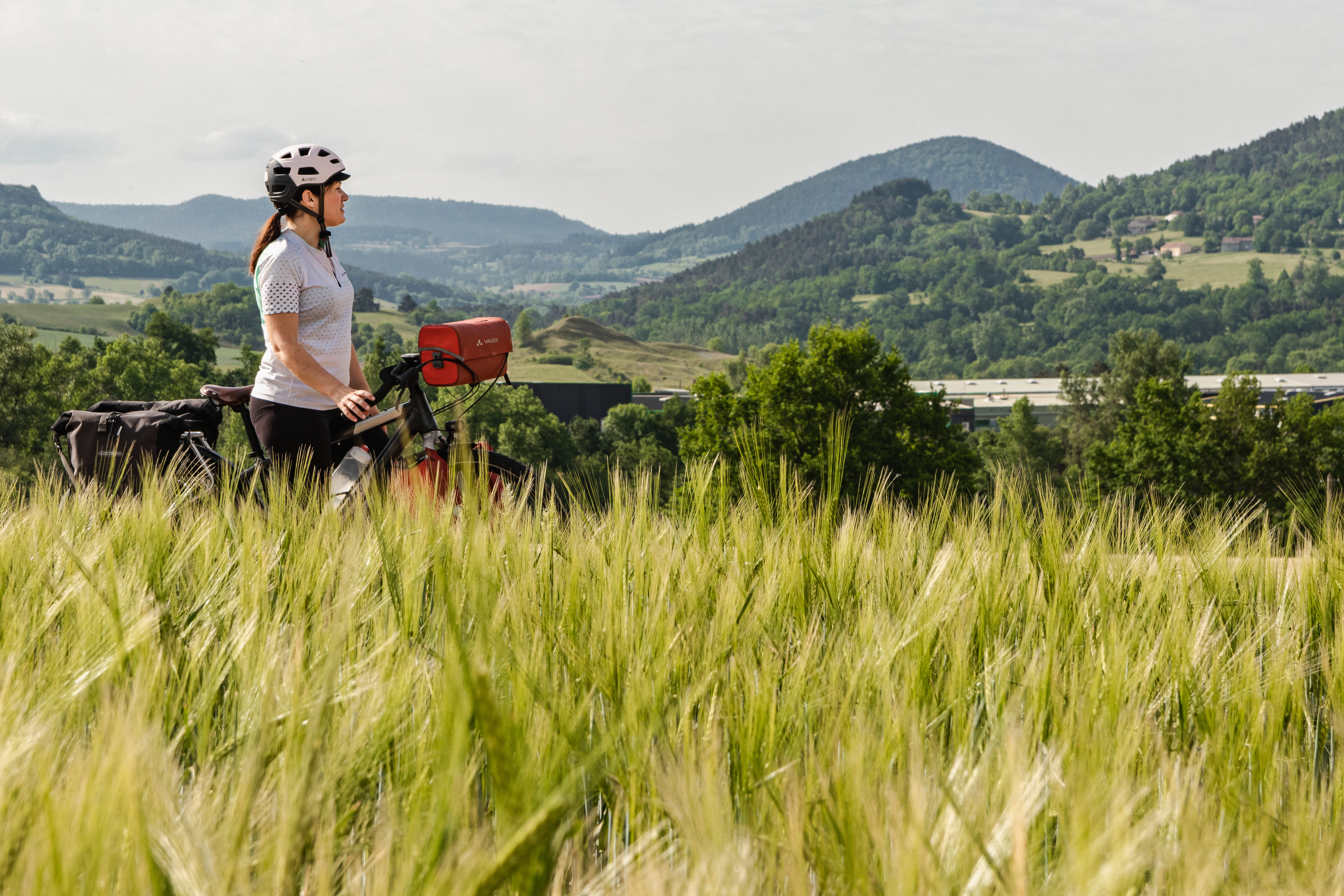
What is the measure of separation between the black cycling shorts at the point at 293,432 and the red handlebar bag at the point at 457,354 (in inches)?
17.5

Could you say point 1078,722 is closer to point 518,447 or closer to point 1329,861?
point 1329,861

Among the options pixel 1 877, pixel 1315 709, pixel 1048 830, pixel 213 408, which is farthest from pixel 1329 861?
pixel 213 408

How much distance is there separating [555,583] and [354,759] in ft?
3.04

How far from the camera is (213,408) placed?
449 centimetres

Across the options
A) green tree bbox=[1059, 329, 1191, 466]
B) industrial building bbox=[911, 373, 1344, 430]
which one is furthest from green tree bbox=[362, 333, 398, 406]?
industrial building bbox=[911, 373, 1344, 430]

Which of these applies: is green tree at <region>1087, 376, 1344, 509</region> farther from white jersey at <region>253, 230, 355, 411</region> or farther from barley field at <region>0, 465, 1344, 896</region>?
barley field at <region>0, 465, 1344, 896</region>

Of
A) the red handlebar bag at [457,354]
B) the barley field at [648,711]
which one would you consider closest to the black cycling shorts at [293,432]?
the red handlebar bag at [457,354]

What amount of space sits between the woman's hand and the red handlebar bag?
52cm

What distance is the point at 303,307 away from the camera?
410 centimetres

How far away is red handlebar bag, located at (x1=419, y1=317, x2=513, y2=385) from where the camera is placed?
4.41 meters

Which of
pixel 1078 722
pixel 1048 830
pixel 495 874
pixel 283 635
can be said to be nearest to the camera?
pixel 495 874

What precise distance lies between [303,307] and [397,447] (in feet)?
2.23

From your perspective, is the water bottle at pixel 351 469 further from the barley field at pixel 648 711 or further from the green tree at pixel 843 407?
the green tree at pixel 843 407

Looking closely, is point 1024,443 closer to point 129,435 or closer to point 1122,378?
point 1122,378
